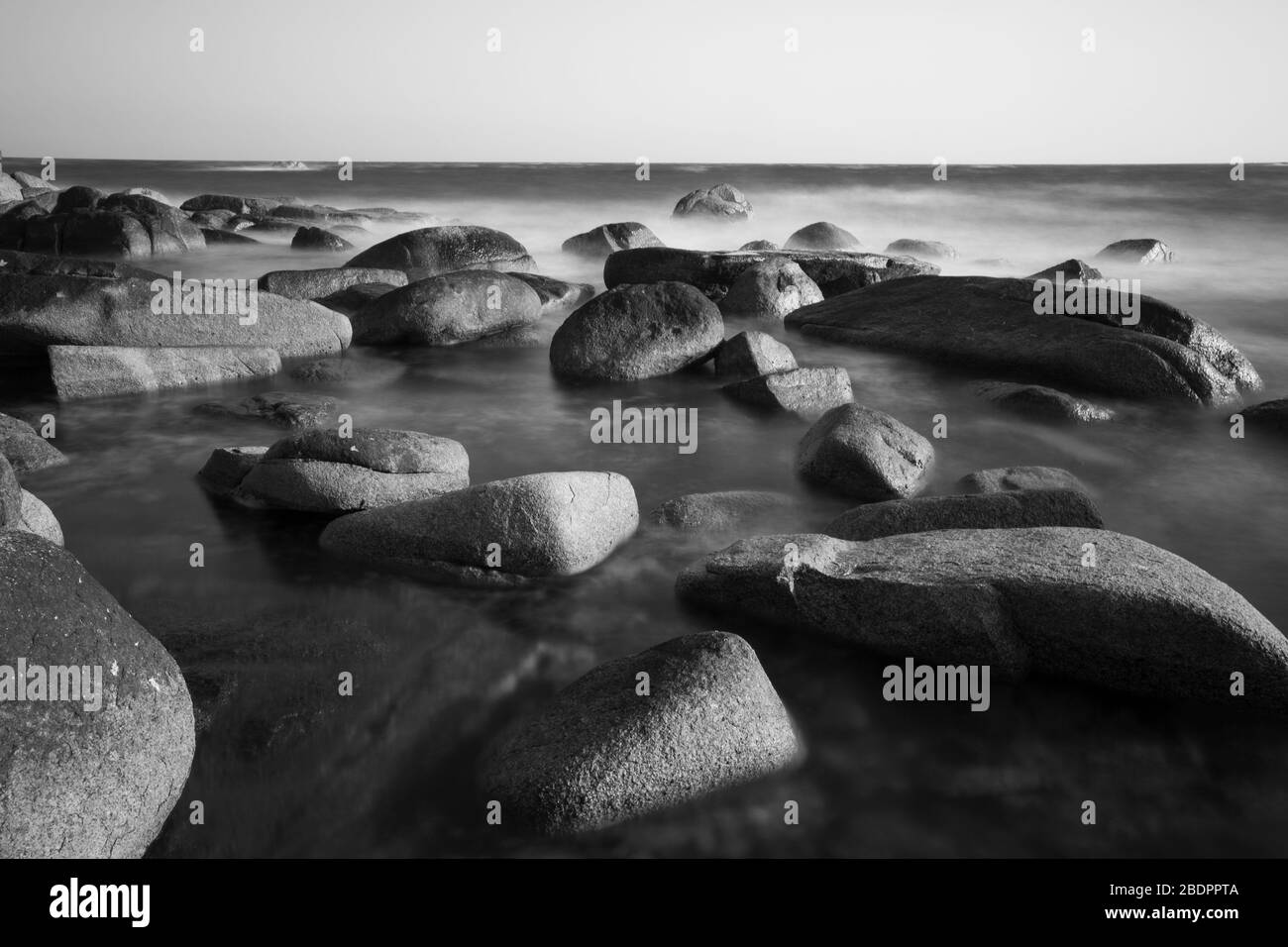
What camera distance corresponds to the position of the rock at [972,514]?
222 inches

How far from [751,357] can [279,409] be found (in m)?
4.14

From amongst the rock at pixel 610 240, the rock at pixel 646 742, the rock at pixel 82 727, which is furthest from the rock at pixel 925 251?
the rock at pixel 82 727

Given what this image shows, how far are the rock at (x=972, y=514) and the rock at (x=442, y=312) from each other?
640 centimetres

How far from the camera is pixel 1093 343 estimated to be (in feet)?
31.4

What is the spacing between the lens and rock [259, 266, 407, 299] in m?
12.1

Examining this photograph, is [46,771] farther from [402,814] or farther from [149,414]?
[149,414]

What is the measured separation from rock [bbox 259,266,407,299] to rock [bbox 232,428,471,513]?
19.8 feet

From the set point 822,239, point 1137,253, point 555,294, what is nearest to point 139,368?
point 555,294

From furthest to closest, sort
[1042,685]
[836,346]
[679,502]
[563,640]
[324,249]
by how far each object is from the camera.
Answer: [324,249] < [836,346] < [679,502] < [563,640] < [1042,685]

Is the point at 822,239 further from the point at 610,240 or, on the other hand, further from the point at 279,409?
the point at 279,409

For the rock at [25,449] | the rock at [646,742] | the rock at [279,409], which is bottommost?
the rock at [646,742]

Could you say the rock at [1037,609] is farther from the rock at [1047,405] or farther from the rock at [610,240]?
the rock at [610,240]

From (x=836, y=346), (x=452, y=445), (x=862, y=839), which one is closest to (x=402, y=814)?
(x=862, y=839)

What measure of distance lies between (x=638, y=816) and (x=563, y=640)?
4.60 feet
